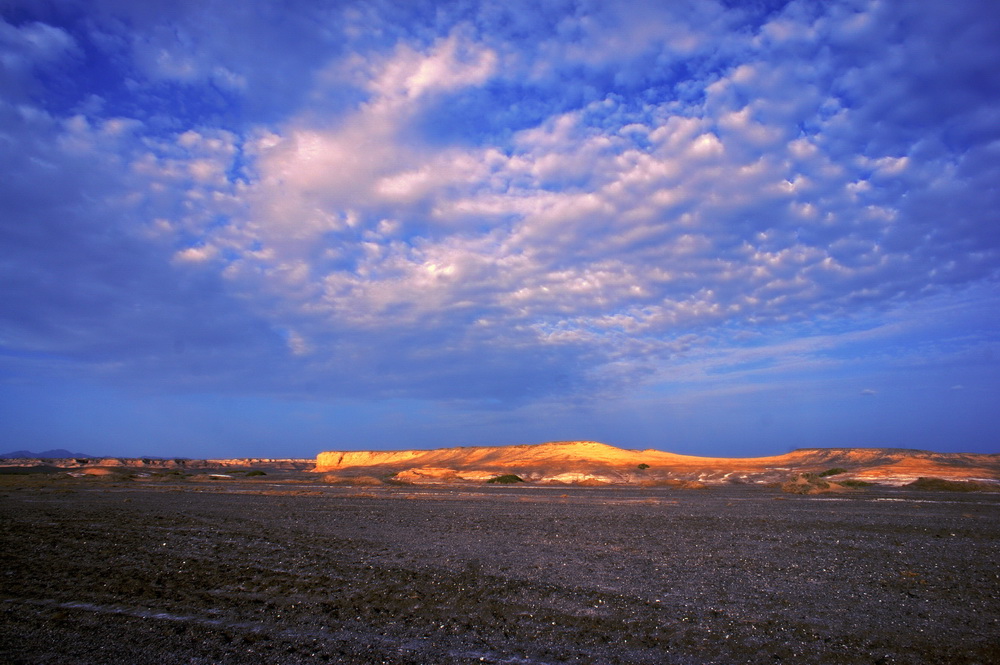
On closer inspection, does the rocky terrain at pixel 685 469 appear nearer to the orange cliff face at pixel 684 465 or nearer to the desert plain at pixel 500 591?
the orange cliff face at pixel 684 465

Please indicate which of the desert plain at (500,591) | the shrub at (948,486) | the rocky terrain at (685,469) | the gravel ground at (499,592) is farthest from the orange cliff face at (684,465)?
the gravel ground at (499,592)

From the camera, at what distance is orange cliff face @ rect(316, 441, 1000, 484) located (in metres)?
48.4

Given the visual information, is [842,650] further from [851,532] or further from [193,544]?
[193,544]

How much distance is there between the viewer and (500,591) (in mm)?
8742

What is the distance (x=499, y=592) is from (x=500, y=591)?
0.07m

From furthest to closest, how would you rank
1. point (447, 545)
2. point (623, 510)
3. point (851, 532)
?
1. point (623, 510)
2. point (851, 532)
3. point (447, 545)

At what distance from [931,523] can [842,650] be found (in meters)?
15.2

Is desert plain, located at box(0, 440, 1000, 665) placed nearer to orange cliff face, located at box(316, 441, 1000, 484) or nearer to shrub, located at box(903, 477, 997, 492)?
shrub, located at box(903, 477, 997, 492)

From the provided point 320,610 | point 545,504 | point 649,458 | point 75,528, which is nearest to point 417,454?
point 649,458

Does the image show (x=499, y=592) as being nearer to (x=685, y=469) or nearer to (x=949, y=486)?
(x=949, y=486)

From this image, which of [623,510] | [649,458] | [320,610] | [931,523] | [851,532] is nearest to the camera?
[320,610]

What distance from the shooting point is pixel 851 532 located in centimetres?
1548

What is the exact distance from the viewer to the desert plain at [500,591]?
20.2ft

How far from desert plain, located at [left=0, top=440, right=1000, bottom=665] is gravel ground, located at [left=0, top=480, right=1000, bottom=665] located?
1.7 inches
